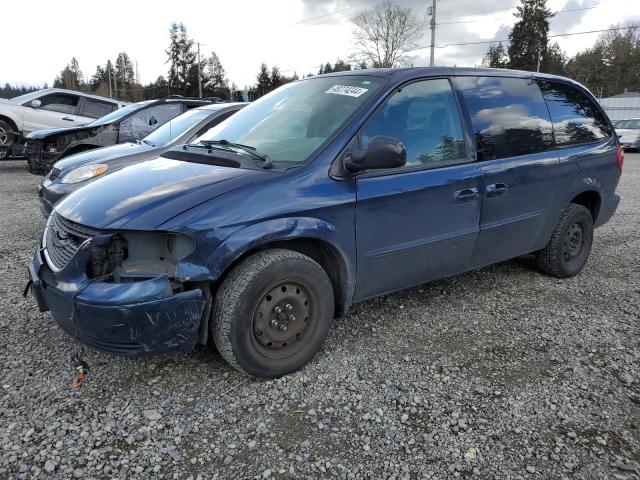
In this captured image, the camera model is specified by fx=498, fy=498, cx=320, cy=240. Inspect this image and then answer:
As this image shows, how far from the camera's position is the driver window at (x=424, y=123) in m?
3.18

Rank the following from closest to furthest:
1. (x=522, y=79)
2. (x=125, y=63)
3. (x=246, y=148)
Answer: (x=246, y=148) → (x=522, y=79) → (x=125, y=63)

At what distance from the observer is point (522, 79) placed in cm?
407

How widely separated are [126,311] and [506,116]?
120 inches

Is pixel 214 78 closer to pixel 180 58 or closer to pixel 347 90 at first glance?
pixel 180 58

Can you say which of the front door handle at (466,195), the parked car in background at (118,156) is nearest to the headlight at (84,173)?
the parked car in background at (118,156)

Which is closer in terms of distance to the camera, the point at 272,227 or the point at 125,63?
the point at 272,227

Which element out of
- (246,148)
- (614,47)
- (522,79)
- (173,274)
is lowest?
(173,274)

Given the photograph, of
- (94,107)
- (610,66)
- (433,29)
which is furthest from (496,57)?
(94,107)

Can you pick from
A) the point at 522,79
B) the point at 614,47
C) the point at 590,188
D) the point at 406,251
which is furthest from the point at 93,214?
the point at 614,47

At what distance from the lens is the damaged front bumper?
236 centimetres

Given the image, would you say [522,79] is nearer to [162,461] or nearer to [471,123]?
[471,123]

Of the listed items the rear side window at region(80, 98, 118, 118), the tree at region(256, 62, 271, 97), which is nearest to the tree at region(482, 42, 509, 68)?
the tree at region(256, 62, 271, 97)

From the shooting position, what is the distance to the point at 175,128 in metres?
6.13

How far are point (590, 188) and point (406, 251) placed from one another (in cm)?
228
